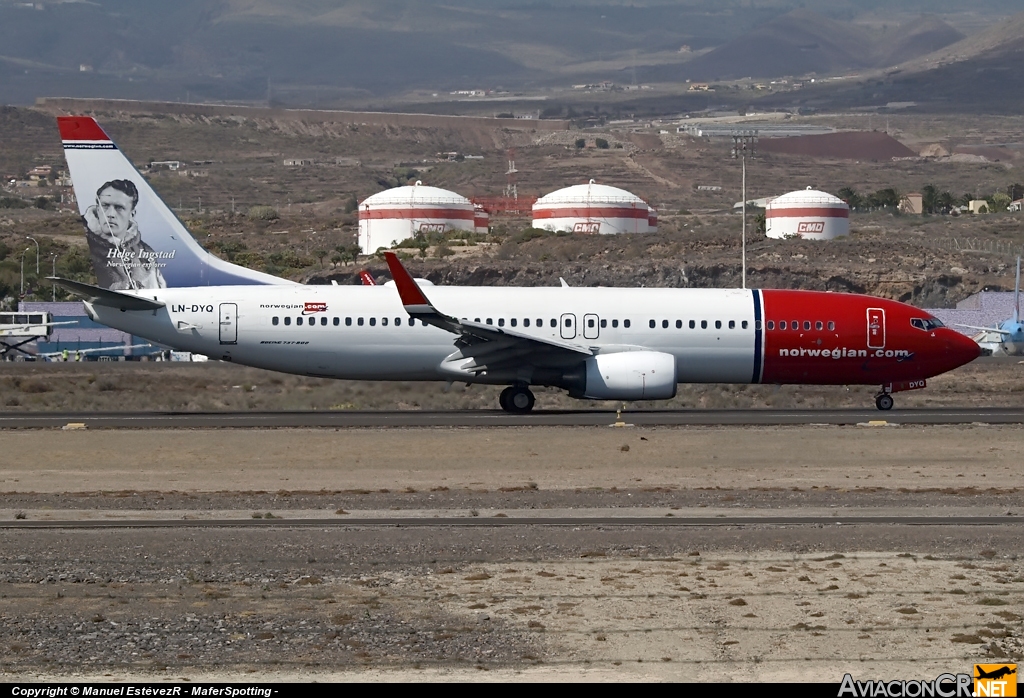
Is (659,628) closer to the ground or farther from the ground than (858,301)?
closer to the ground

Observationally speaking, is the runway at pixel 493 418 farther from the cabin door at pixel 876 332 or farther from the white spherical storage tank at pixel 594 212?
the white spherical storage tank at pixel 594 212

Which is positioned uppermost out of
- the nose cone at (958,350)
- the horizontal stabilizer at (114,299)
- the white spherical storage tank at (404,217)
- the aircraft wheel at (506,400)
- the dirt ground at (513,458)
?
the white spherical storage tank at (404,217)

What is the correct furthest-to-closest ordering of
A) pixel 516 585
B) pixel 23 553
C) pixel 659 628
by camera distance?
pixel 23 553 → pixel 516 585 → pixel 659 628

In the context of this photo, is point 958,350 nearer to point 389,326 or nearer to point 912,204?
point 389,326

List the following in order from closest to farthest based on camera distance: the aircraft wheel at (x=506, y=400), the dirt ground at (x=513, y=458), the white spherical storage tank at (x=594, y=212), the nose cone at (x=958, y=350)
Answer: the dirt ground at (x=513, y=458)
the aircraft wheel at (x=506, y=400)
the nose cone at (x=958, y=350)
the white spherical storage tank at (x=594, y=212)

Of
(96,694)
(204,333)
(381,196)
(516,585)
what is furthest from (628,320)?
(381,196)

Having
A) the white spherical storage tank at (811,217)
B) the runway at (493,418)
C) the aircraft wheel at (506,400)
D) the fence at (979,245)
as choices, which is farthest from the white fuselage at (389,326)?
the white spherical storage tank at (811,217)

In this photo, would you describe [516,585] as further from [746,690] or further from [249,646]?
[746,690]

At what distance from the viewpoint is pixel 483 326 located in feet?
113

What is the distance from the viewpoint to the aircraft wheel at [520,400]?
36125 mm

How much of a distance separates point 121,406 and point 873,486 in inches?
859

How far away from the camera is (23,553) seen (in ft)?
60.0

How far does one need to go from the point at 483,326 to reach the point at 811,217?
8253 cm

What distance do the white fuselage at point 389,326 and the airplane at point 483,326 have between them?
34mm
